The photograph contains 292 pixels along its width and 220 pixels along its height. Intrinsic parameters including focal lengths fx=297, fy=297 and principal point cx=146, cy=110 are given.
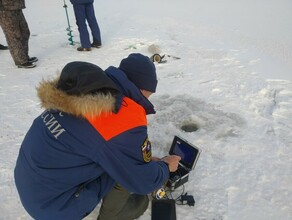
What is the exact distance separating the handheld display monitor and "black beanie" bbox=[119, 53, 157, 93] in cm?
78

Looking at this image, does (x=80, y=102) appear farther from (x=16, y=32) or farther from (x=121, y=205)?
(x=16, y=32)

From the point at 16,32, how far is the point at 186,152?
3339mm

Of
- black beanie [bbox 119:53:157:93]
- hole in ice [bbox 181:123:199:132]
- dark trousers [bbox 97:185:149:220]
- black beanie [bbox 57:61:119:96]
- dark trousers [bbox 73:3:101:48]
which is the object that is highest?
black beanie [bbox 57:61:119:96]

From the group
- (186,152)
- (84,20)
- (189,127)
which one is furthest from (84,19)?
(186,152)

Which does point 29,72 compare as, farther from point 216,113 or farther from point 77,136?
point 77,136

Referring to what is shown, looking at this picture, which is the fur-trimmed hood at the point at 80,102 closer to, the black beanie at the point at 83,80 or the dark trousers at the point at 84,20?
the black beanie at the point at 83,80

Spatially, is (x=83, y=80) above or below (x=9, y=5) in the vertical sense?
above

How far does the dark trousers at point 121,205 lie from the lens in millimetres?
1865

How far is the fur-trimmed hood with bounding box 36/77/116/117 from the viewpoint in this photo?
1379mm

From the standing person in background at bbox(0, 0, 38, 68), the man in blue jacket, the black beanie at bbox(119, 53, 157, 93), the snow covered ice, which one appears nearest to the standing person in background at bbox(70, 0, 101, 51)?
the snow covered ice

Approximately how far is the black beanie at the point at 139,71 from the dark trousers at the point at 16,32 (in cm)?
327

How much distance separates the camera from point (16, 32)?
14.4 ft

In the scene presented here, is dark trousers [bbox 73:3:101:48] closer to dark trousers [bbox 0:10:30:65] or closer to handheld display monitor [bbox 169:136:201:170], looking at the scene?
dark trousers [bbox 0:10:30:65]

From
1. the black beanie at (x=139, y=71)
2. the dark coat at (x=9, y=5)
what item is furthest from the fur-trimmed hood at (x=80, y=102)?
the dark coat at (x=9, y=5)
